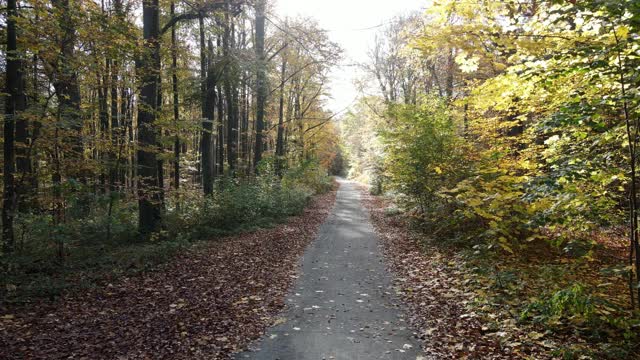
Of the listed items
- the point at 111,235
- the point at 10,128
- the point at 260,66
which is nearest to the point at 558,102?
the point at 10,128

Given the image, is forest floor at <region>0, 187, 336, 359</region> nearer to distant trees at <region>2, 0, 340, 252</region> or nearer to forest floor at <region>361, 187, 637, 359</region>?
distant trees at <region>2, 0, 340, 252</region>

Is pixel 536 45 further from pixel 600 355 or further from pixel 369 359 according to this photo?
pixel 369 359

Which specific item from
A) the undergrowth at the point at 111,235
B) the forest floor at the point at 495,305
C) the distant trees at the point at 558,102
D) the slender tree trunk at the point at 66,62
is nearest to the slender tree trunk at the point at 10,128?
the undergrowth at the point at 111,235

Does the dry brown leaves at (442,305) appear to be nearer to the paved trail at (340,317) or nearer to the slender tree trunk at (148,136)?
the paved trail at (340,317)

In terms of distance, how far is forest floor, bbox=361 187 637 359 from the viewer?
4516mm

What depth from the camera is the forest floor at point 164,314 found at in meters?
5.00

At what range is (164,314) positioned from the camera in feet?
20.1

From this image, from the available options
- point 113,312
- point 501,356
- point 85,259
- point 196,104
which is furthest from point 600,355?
point 196,104

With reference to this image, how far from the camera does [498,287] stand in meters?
6.47

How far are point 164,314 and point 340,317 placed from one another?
2.95 metres

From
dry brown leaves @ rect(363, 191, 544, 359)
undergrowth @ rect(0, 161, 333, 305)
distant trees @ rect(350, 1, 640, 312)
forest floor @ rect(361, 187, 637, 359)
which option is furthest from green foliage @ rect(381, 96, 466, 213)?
undergrowth @ rect(0, 161, 333, 305)

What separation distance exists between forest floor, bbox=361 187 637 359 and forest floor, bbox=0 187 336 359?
2.66m

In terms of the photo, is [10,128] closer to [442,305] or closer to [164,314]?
[164,314]

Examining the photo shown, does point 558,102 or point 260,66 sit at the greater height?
point 260,66
